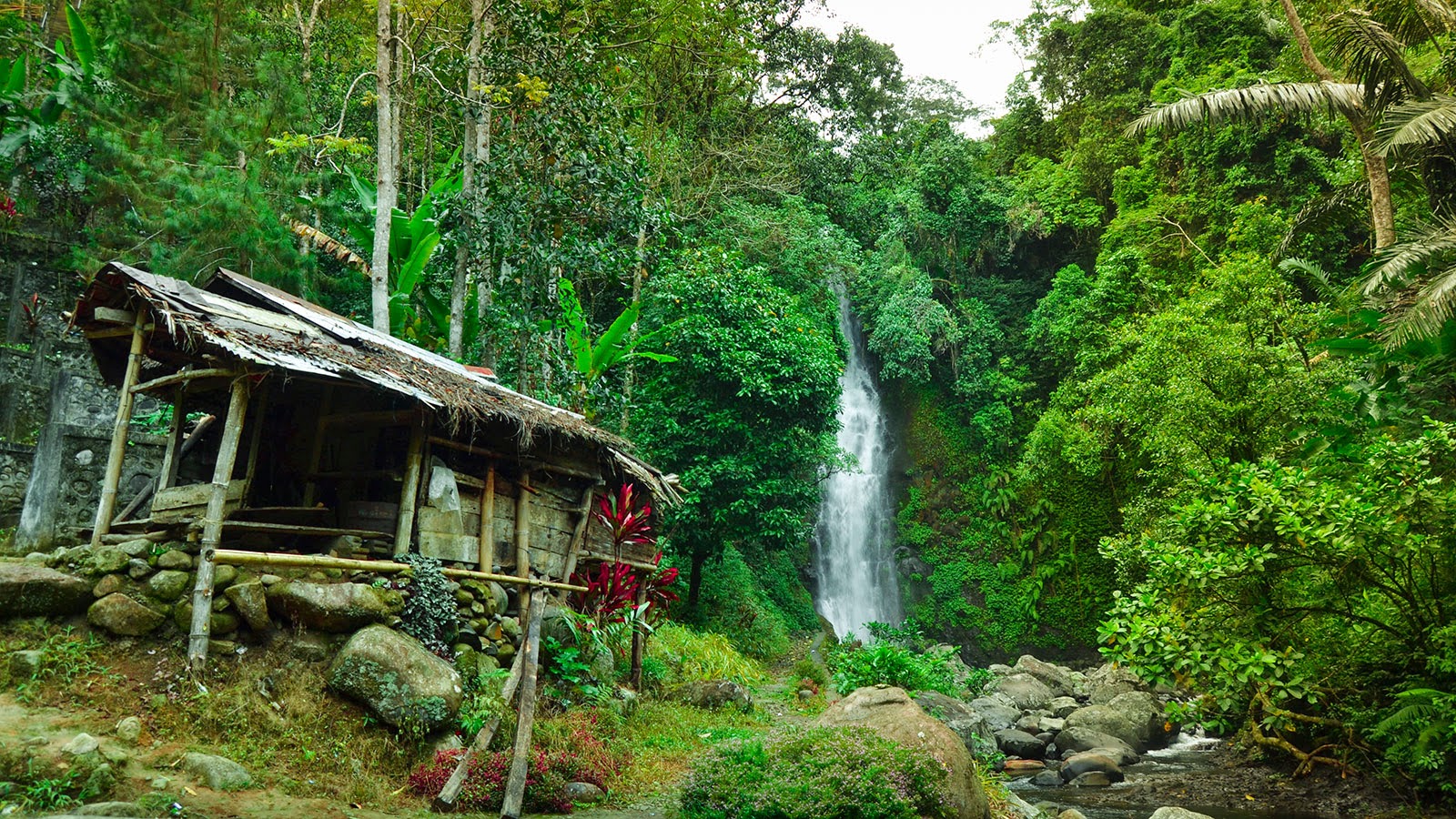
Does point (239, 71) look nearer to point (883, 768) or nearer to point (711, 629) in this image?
point (711, 629)

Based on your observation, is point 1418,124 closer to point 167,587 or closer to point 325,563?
point 325,563

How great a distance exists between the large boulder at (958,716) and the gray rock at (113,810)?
356 inches

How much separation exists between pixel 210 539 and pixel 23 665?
152 centimetres

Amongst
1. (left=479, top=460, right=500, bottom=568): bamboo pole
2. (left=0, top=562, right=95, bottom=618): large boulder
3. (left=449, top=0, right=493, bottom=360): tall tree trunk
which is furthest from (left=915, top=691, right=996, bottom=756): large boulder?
(left=0, top=562, right=95, bottom=618): large boulder

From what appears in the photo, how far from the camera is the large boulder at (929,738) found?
24.9 ft

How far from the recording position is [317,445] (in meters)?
9.87

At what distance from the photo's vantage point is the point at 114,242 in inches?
568

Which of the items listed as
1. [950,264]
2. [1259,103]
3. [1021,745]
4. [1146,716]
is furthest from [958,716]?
[950,264]

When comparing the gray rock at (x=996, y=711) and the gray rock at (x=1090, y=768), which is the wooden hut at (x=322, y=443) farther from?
the gray rock at (x=996, y=711)

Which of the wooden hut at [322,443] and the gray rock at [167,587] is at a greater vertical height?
the wooden hut at [322,443]

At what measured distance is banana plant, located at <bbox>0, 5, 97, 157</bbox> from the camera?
14.1m

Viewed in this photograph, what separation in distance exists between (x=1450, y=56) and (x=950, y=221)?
15592mm

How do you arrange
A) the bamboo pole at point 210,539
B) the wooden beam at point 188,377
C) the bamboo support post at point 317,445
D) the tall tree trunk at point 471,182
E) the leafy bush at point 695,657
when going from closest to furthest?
1. the bamboo pole at point 210,539
2. the wooden beam at point 188,377
3. the bamboo support post at point 317,445
4. the tall tree trunk at point 471,182
5. the leafy bush at point 695,657

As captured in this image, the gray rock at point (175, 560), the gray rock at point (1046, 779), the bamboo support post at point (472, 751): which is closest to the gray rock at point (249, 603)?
the gray rock at point (175, 560)
